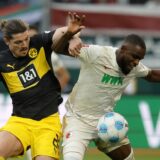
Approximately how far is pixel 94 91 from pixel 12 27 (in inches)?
45.1

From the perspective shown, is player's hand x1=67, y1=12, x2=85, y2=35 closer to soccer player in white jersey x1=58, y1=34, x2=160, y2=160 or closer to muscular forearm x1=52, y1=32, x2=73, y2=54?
muscular forearm x1=52, y1=32, x2=73, y2=54

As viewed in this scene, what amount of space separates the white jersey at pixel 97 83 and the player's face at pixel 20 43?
61 centimetres

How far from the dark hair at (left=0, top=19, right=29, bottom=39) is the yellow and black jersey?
0.81ft

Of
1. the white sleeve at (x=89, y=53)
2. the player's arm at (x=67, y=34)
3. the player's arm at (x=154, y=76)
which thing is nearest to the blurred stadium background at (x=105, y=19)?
the player's arm at (x=154, y=76)

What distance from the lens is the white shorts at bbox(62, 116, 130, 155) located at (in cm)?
915

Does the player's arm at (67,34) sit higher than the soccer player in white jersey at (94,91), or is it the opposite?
the player's arm at (67,34)

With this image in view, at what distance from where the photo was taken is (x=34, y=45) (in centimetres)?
915

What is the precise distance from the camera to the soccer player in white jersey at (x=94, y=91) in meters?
9.10

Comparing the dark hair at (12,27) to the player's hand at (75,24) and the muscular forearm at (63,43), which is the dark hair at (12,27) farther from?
the player's hand at (75,24)

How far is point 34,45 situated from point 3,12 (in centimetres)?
822

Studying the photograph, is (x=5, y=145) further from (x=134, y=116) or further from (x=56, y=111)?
(x=134, y=116)

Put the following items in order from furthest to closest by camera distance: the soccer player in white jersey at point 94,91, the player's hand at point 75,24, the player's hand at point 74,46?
the soccer player in white jersey at point 94,91
the player's hand at point 74,46
the player's hand at point 75,24

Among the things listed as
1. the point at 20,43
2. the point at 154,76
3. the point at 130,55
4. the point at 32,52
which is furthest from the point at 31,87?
the point at 154,76

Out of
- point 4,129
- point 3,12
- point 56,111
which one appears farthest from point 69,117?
point 3,12
